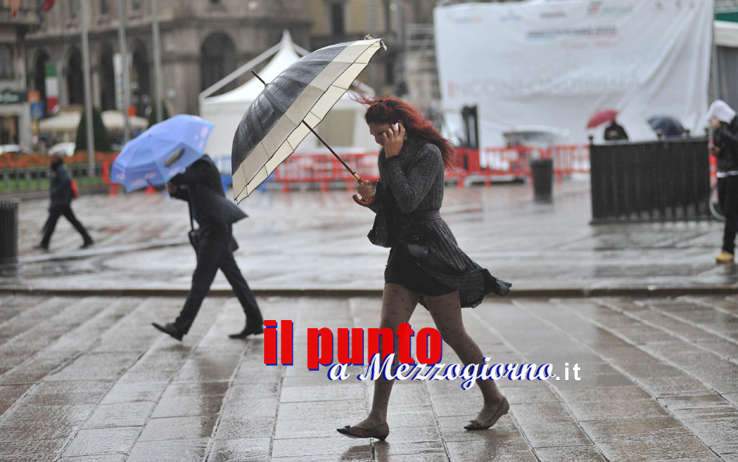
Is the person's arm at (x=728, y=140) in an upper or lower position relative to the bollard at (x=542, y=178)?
upper

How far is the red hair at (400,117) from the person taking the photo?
251 inches

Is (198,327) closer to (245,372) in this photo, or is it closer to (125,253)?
(245,372)

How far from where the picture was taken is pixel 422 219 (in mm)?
6453

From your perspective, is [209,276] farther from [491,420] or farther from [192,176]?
[491,420]

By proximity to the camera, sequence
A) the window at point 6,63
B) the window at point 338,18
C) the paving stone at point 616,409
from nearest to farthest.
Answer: the paving stone at point 616,409
the window at point 6,63
the window at point 338,18

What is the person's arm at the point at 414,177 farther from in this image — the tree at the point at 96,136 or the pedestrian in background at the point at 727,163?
the tree at the point at 96,136

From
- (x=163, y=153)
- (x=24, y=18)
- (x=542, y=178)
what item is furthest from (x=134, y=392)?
(x=24, y=18)

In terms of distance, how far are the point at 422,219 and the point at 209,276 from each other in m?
3.84

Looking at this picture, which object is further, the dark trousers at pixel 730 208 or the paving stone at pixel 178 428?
the dark trousers at pixel 730 208

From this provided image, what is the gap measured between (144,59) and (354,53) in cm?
6869

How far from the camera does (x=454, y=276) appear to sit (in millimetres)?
6469

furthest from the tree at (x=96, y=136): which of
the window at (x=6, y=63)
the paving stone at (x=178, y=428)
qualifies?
the paving stone at (x=178, y=428)

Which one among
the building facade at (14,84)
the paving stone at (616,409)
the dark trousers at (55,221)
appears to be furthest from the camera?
the building facade at (14,84)

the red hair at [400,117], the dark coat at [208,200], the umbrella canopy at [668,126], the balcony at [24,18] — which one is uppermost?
the balcony at [24,18]
